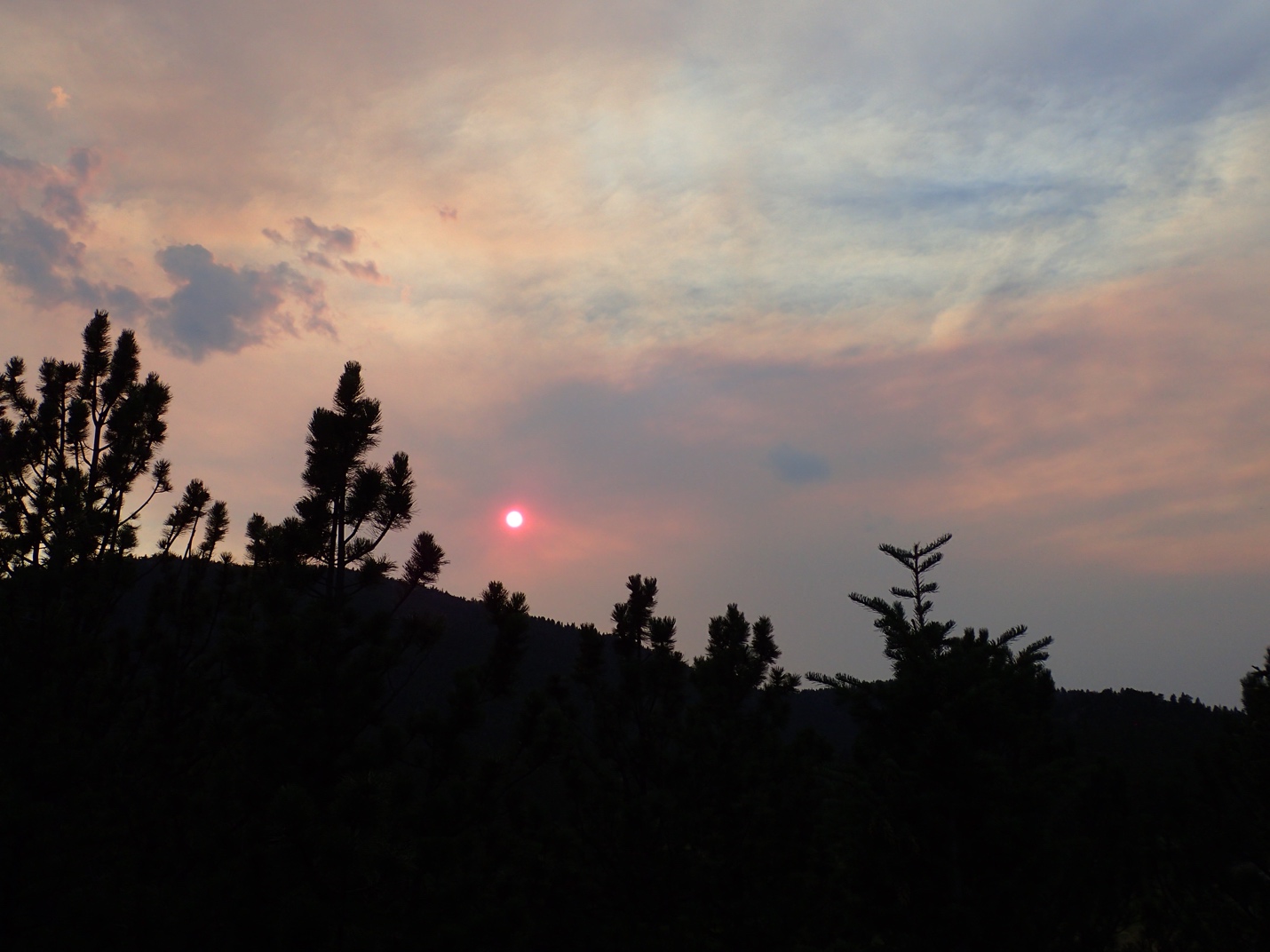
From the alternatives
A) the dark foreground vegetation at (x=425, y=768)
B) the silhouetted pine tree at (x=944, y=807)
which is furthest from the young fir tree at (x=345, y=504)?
the silhouetted pine tree at (x=944, y=807)

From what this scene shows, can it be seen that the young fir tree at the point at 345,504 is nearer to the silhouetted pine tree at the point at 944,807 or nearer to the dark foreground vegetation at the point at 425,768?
the dark foreground vegetation at the point at 425,768

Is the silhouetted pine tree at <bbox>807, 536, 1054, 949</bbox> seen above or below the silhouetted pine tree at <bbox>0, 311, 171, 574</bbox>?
below

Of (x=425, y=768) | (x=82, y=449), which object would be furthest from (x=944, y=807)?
(x=82, y=449)

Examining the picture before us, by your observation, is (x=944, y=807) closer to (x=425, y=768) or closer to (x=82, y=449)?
(x=425, y=768)

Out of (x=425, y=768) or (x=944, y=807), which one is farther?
(x=425, y=768)

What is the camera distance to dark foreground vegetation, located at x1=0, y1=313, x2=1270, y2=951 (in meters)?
10.1

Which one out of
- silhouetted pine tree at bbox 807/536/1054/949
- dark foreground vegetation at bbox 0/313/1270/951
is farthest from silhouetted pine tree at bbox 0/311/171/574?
silhouetted pine tree at bbox 807/536/1054/949

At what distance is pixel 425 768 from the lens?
1330 centimetres

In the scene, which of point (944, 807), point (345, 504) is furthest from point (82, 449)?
→ point (944, 807)

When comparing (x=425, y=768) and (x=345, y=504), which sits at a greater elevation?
(x=345, y=504)

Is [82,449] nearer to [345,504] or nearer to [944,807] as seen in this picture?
[345,504]

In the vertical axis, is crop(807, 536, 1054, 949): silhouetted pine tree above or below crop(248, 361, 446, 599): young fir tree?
below

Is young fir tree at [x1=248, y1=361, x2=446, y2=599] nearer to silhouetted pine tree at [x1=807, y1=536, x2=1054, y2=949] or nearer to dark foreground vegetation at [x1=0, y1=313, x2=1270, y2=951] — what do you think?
dark foreground vegetation at [x1=0, y1=313, x2=1270, y2=951]

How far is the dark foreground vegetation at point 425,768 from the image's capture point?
398 inches
